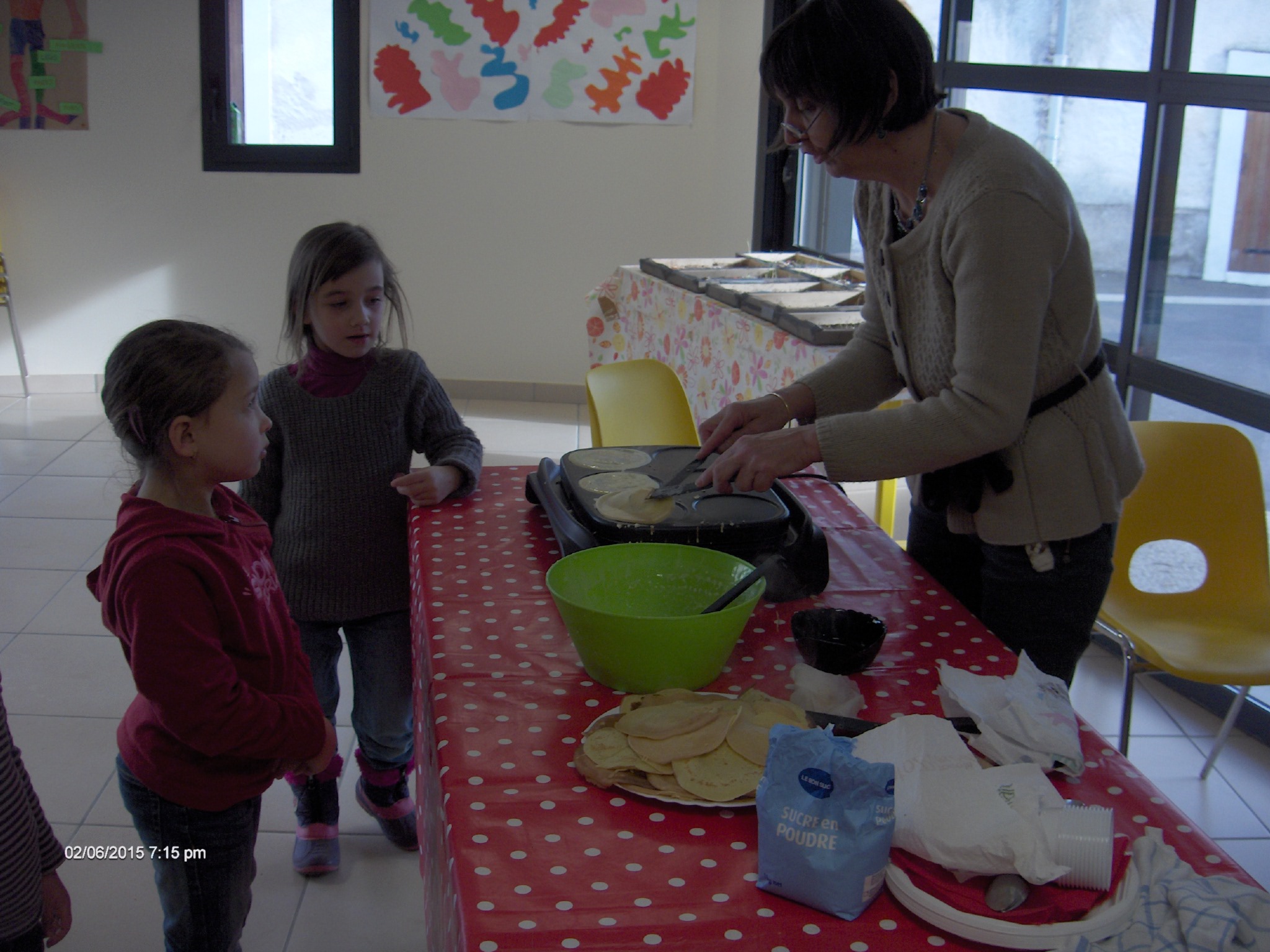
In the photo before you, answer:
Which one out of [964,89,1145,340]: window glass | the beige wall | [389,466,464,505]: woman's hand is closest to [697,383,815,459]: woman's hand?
[389,466,464,505]: woman's hand

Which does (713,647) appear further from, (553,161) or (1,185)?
(1,185)

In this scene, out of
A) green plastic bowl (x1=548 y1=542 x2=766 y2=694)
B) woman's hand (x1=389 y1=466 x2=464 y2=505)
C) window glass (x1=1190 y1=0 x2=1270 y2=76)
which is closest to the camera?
green plastic bowl (x1=548 y1=542 x2=766 y2=694)

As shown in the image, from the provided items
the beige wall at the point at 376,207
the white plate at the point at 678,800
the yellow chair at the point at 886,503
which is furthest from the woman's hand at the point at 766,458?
the beige wall at the point at 376,207

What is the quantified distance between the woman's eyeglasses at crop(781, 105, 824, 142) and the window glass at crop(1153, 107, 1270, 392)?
1.54 m

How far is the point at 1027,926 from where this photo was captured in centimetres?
70

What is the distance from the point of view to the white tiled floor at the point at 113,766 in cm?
170

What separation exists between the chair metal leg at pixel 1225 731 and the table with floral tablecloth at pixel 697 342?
99 cm

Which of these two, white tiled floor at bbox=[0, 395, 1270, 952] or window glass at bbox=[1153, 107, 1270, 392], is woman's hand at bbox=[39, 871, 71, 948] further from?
window glass at bbox=[1153, 107, 1270, 392]

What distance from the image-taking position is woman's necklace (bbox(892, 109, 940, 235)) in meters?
1.22

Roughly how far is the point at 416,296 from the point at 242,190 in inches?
34.7

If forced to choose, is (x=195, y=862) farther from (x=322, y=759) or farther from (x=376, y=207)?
(x=376, y=207)

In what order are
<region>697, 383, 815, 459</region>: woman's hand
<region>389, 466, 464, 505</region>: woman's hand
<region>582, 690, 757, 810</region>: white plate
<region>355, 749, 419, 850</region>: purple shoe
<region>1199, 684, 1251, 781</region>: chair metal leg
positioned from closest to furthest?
<region>582, 690, 757, 810</region>: white plate, <region>697, 383, 815, 459</region>: woman's hand, <region>389, 466, 464, 505</region>: woman's hand, <region>355, 749, 419, 850</region>: purple shoe, <region>1199, 684, 1251, 781</region>: chair metal leg

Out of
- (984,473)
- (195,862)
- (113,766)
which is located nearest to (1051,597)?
(984,473)

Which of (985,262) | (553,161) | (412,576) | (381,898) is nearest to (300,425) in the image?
(412,576)
